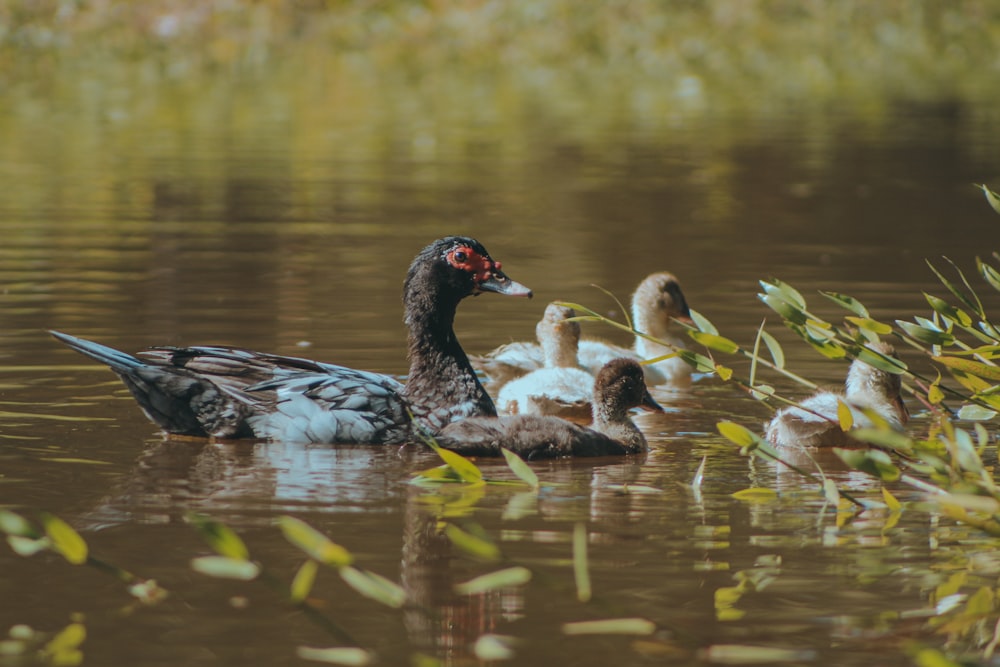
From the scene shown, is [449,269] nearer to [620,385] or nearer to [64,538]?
[620,385]

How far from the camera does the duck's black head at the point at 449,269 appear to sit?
29.1 feet

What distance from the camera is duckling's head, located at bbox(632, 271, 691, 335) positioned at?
11.7 metres

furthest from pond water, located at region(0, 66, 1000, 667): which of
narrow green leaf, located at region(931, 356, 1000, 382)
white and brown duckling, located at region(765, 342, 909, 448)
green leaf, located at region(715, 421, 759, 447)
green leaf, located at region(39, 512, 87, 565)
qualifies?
green leaf, located at region(39, 512, 87, 565)

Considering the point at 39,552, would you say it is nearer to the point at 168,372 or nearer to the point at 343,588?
the point at 343,588

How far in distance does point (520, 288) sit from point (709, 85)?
2573 cm

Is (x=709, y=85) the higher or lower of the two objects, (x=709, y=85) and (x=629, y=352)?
the higher

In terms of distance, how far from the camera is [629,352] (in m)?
11.1

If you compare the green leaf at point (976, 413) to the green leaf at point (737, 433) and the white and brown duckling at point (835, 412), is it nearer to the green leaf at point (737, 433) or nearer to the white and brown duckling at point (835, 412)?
the white and brown duckling at point (835, 412)

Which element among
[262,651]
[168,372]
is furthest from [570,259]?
[262,651]

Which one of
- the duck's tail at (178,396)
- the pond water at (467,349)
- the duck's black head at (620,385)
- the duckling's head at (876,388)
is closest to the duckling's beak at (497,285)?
the duck's black head at (620,385)

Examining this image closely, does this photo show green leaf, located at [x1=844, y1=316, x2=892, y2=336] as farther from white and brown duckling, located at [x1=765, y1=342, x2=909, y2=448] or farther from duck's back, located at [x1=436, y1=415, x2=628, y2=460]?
duck's back, located at [x1=436, y1=415, x2=628, y2=460]

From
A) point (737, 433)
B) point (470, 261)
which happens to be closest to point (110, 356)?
point (470, 261)

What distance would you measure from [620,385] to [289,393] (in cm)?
167

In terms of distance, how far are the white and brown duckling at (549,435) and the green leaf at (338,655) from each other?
304cm
